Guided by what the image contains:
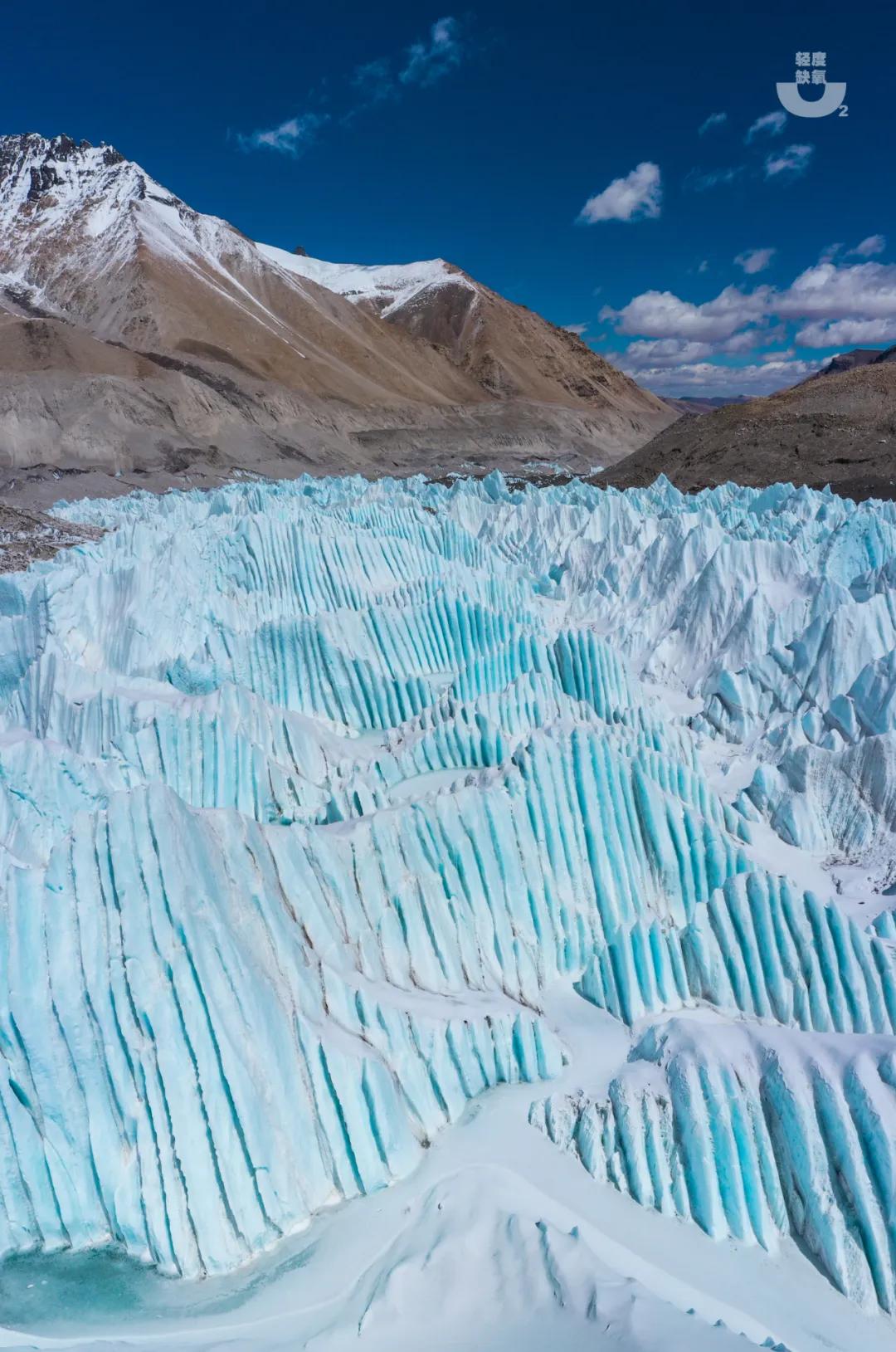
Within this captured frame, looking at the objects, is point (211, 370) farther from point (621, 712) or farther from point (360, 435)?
point (621, 712)

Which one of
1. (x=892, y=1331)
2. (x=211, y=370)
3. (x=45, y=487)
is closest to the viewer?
(x=892, y=1331)

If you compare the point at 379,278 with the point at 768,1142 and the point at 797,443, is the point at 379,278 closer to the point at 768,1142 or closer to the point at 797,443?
the point at 797,443

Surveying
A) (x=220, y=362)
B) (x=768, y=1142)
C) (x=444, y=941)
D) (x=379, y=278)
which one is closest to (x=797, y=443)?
(x=444, y=941)

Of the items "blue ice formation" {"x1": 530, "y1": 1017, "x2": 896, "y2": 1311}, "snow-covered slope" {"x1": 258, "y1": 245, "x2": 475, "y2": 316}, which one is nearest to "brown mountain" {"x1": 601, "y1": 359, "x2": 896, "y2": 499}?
"blue ice formation" {"x1": 530, "y1": 1017, "x2": 896, "y2": 1311}

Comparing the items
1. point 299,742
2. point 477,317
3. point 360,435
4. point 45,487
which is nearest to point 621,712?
point 299,742

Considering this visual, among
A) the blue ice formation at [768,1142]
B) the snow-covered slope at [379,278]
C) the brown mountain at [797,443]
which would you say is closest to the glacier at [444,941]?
the blue ice formation at [768,1142]

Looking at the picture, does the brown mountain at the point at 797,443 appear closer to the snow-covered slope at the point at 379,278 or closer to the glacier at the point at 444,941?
the glacier at the point at 444,941
